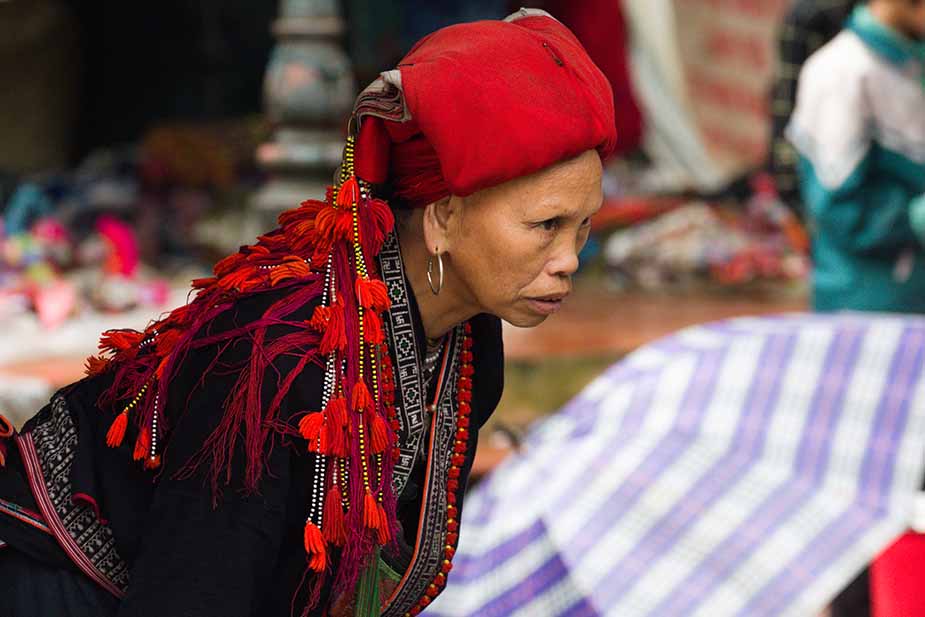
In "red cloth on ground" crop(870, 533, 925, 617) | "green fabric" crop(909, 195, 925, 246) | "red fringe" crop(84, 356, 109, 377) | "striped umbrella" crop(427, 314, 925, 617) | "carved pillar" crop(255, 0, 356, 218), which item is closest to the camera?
"red fringe" crop(84, 356, 109, 377)

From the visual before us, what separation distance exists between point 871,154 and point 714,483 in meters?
1.47

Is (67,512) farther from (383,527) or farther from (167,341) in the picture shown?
(383,527)

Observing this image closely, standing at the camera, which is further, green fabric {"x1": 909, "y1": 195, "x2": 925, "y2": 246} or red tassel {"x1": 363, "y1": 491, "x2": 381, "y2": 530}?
green fabric {"x1": 909, "y1": 195, "x2": 925, "y2": 246}

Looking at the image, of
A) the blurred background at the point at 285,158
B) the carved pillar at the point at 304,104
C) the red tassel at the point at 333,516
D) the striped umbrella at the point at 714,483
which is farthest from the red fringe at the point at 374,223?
the carved pillar at the point at 304,104

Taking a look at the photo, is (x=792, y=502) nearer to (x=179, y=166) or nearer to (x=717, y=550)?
(x=717, y=550)

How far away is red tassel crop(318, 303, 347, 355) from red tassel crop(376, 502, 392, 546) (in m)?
0.20

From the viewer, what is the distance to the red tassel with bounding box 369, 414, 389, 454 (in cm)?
174

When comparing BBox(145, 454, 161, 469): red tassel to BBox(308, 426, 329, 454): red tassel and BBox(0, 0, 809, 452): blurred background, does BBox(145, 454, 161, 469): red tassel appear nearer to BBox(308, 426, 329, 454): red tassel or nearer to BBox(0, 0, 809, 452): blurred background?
BBox(308, 426, 329, 454): red tassel

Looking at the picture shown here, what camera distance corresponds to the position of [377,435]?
1.74 metres

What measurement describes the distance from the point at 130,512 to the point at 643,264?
545 centimetres

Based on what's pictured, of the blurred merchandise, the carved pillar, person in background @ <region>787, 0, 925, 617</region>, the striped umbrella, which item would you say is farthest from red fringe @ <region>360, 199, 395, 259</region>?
the blurred merchandise

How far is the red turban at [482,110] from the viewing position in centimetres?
166

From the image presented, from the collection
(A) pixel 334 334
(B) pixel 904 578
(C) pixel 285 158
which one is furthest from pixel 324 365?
(C) pixel 285 158

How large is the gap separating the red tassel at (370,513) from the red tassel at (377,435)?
0.18 ft
